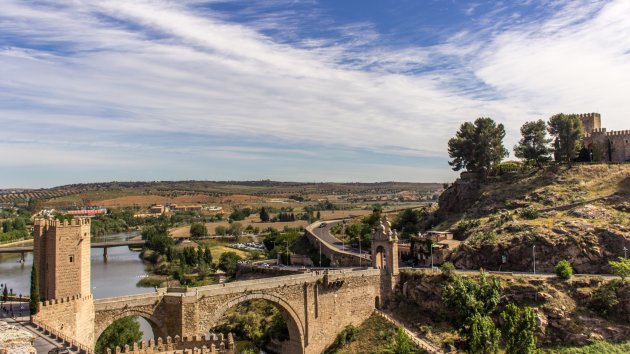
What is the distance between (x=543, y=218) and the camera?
48.2m

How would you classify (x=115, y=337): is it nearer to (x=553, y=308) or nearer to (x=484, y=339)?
(x=484, y=339)

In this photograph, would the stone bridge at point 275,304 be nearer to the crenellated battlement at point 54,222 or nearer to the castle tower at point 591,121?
the crenellated battlement at point 54,222

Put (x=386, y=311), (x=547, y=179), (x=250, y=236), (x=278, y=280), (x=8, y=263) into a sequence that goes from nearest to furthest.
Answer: (x=278, y=280) < (x=386, y=311) < (x=547, y=179) < (x=8, y=263) < (x=250, y=236)

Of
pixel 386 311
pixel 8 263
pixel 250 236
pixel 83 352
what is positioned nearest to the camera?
pixel 83 352

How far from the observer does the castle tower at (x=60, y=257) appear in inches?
999

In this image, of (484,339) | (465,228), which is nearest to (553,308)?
(484,339)

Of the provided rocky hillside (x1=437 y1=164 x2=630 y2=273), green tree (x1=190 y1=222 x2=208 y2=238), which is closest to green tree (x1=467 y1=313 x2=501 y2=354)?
rocky hillside (x1=437 y1=164 x2=630 y2=273)

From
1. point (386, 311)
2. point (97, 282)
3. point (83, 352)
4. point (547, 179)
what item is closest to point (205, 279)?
point (97, 282)

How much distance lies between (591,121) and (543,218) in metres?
23.1

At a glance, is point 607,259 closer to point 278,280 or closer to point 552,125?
point 552,125

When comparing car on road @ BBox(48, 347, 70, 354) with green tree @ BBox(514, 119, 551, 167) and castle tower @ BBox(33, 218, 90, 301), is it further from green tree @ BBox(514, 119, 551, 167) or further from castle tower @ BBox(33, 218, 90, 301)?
green tree @ BBox(514, 119, 551, 167)

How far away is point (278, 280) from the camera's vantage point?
36281mm

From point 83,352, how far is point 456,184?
2009 inches

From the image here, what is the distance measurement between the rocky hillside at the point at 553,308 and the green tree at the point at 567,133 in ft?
72.6
